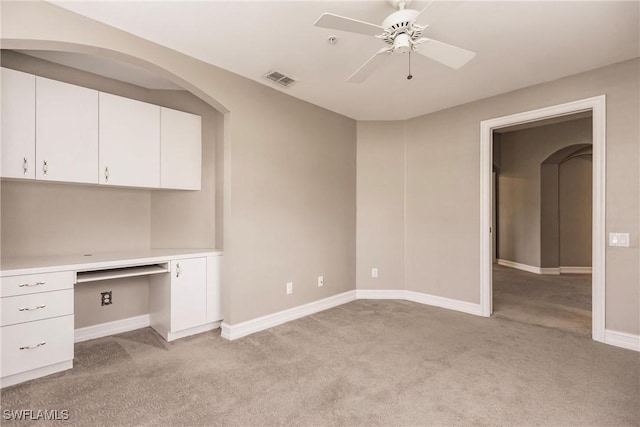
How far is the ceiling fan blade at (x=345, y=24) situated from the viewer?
1667 mm

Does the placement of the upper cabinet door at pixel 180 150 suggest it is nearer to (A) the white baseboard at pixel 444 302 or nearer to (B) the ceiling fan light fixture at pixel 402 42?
(B) the ceiling fan light fixture at pixel 402 42

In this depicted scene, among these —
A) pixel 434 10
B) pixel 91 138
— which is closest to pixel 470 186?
pixel 434 10

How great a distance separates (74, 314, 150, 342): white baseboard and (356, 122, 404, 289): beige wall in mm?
2714

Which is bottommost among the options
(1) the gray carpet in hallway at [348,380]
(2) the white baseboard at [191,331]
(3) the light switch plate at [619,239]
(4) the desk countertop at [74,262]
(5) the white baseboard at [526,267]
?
(1) the gray carpet in hallway at [348,380]

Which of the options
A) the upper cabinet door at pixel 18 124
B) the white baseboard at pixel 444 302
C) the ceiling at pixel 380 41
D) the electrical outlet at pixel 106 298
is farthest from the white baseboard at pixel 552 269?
the upper cabinet door at pixel 18 124

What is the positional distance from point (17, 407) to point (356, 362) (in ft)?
7.38

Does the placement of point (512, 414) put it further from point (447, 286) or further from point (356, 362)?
point (447, 286)

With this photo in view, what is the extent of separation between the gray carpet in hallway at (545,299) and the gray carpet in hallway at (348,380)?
38cm

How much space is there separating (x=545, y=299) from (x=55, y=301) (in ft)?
18.1

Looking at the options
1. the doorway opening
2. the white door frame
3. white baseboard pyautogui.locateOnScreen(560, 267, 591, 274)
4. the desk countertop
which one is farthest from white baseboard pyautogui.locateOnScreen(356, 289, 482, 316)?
white baseboard pyautogui.locateOnScreen(560, 267, 591, 274)

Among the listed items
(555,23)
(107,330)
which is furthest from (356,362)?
(555,23)

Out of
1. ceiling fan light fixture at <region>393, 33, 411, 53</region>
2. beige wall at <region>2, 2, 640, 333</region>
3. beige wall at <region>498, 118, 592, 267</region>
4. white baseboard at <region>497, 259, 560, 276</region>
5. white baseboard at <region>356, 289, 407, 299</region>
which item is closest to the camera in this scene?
ceiling fan light fixture at <region>393, 33, 411, 53</region>

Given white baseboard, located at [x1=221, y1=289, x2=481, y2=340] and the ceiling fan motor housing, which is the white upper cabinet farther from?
the ceiling fan motor housing

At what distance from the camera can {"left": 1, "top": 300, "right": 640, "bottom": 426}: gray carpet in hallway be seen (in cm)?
190
